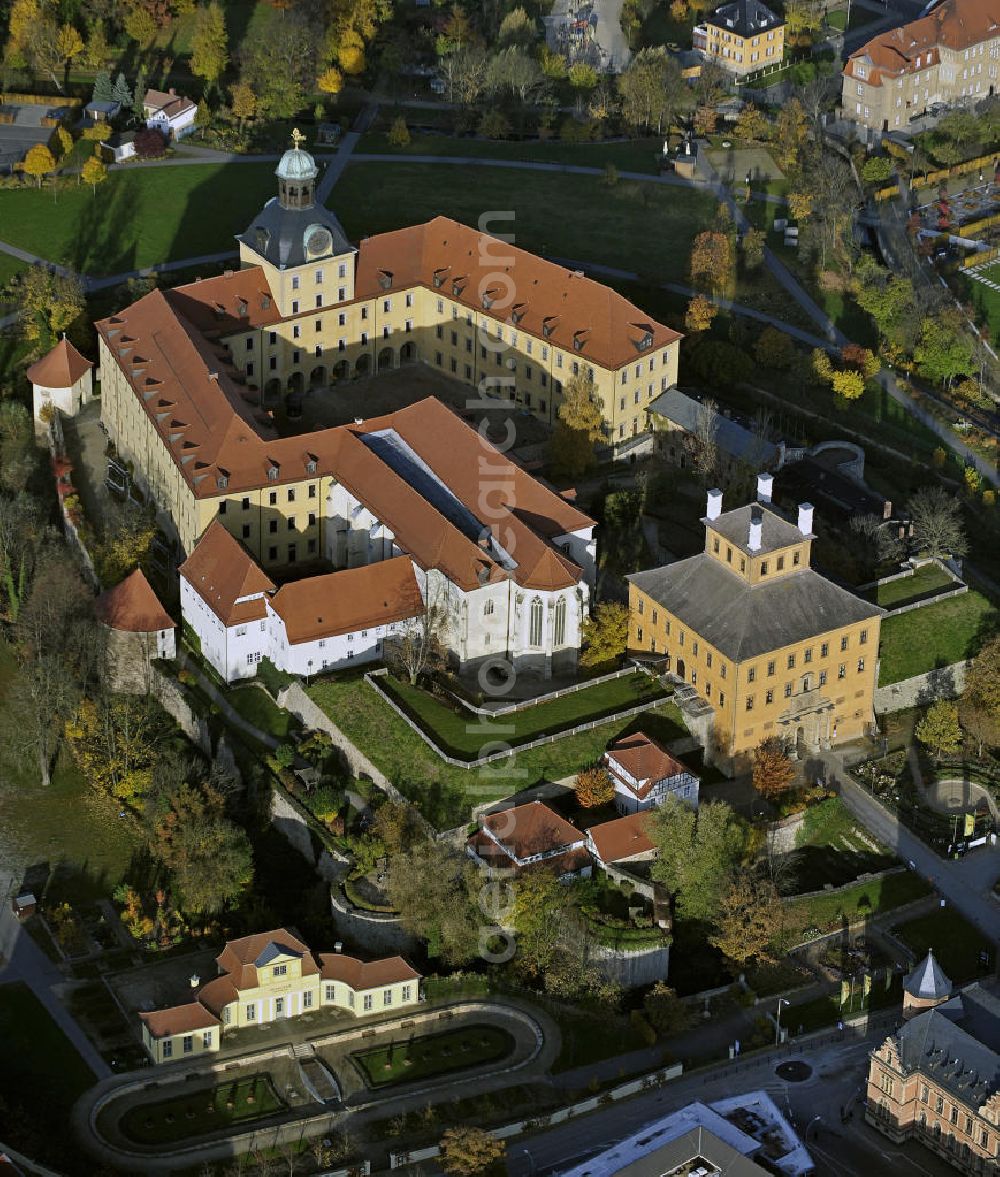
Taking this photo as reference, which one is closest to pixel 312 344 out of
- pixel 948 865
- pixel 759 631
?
pixel 759 631

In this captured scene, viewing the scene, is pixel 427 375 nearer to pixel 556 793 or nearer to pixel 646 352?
pixel 646 352

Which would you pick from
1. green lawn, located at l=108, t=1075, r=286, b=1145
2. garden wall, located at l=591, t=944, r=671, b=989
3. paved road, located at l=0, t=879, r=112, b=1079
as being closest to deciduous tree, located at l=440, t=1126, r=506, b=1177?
green lawn, located at l=108, t=1075, r=286, b=1145

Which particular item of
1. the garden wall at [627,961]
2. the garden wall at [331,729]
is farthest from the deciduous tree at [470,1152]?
the garden wall at [331,729]

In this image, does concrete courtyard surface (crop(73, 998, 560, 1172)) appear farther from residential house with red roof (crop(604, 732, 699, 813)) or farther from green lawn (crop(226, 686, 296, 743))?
green lawn (crop(226, 686, 296, 743))

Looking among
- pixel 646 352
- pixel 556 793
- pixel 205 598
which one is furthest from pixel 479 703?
pixel 646 352

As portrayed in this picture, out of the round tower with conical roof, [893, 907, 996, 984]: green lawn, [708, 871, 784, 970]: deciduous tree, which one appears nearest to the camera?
the round tower with conical roof

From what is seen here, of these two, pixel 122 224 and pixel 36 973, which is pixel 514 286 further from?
pixel 36 973
